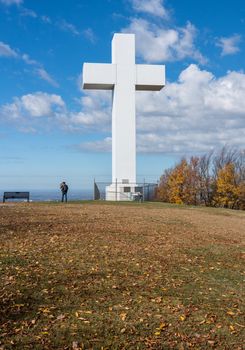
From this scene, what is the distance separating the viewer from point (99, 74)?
88.0ft

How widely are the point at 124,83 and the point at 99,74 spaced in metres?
1.69

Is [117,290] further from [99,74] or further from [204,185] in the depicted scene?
[204,185]

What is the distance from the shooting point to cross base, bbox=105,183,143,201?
27422mm

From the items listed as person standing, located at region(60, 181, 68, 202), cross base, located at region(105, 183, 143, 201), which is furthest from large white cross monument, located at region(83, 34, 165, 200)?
person standing, located at region(60, 181, 68, 202)

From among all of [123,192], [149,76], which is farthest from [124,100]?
[123,192]

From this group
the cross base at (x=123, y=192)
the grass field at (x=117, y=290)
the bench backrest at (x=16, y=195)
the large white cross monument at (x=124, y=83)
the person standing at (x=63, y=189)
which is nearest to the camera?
the grass field at (x=117, y=290)

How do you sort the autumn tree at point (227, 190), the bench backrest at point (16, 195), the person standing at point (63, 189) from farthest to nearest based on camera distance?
the autumn tree at point (227, 190), the person standing at point (63, 189), the bench backrest at point (16, 195)

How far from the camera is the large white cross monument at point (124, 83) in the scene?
88.0 feet

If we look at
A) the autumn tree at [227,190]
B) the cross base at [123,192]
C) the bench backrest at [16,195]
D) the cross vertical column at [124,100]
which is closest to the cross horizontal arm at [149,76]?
the cross vertical column at [124,100]

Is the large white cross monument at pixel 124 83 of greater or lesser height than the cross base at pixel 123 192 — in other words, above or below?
above

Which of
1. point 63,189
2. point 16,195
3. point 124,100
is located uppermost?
point 124,100

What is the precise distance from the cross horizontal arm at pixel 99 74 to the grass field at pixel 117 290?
1604cm

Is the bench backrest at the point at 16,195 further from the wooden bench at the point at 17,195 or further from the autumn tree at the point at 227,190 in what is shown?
the autumn tree at the point at 227,190

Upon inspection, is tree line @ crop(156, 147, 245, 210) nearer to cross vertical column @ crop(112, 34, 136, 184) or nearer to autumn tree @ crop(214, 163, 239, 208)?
autumn tree @ crop(214, 163, 239, 208)
